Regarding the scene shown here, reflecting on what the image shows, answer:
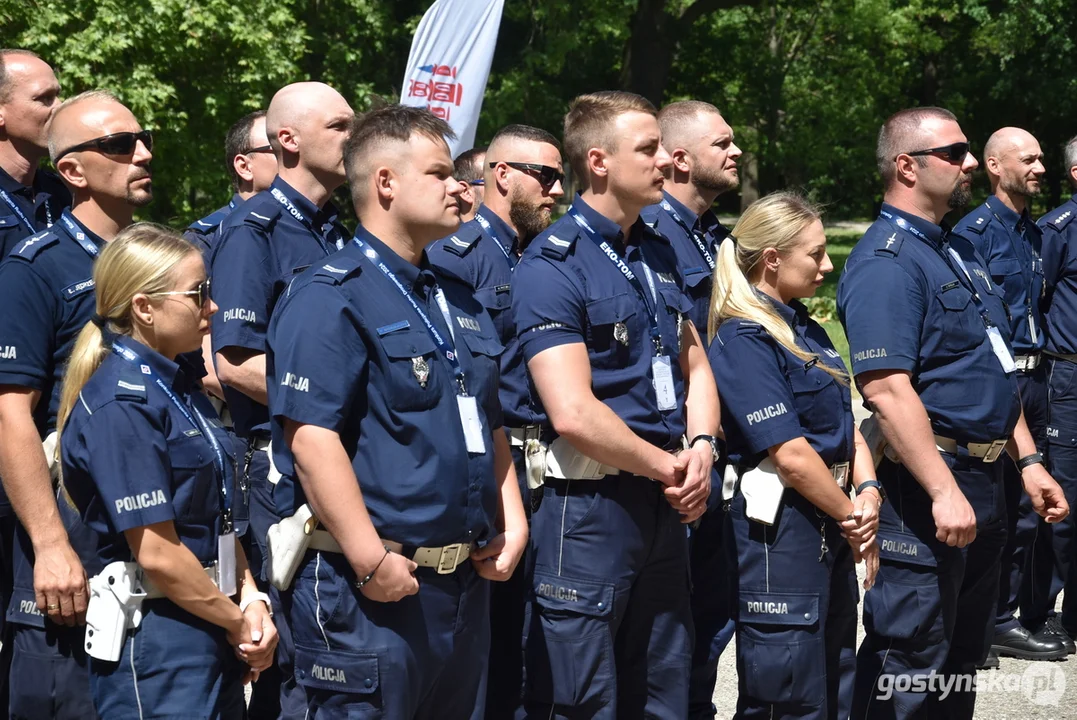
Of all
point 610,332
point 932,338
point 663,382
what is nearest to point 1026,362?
point 932,338

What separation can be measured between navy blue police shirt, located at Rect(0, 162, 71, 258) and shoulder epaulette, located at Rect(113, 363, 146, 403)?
52.8 inches

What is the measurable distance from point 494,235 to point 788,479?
188 centimetres

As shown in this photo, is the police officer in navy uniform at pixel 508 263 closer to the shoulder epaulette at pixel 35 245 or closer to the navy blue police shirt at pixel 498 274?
the navy blue police shirt at pixel 498 274

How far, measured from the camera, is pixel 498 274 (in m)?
5.22

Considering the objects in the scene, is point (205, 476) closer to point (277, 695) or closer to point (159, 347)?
point (159, 347)

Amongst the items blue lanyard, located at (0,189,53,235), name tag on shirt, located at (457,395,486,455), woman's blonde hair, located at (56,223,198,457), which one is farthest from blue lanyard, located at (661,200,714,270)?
woman's blonde hair, located at (56,223,198,457)

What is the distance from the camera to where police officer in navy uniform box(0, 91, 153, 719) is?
360 cm

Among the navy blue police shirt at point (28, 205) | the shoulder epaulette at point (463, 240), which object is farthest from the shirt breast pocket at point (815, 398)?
the navy blue police shirt at point (28, 205)

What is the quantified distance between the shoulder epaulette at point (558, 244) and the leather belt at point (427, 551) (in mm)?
1138

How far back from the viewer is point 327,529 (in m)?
3.22

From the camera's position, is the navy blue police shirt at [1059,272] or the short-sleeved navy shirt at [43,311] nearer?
the short-sleeved navy shirt at [43,311]

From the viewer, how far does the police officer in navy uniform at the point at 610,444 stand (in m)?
3.93

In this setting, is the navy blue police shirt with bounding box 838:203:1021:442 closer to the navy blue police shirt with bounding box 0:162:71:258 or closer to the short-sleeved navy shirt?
the short-sleeved navy shirt

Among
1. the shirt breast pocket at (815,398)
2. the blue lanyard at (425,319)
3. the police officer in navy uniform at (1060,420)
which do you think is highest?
the blue lanyard at (425,319)
